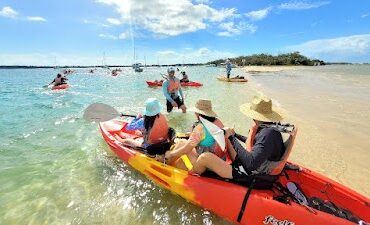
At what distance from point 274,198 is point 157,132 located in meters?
2.52

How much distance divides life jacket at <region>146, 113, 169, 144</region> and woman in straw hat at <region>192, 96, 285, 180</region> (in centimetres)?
127

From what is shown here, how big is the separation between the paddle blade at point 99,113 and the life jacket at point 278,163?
16.3 ft

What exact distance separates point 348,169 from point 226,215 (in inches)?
132

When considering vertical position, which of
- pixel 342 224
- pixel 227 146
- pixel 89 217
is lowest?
pixel 89 217

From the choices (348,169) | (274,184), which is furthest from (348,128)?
(274,184)

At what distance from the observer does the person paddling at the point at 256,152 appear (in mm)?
3988

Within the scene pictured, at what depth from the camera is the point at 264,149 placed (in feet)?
13.1

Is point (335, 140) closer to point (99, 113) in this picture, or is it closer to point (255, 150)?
point (255, 150)

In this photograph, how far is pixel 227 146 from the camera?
478 centimetres

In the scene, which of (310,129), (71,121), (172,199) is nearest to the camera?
(172,199)

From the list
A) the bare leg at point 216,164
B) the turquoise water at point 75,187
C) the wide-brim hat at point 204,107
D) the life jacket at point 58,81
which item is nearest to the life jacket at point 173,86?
the turquoise water at point 75,187

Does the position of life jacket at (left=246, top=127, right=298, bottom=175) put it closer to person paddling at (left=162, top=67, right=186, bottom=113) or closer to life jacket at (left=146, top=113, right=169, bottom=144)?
life jacket at (left=146, top=113, right=169, bottom=144)

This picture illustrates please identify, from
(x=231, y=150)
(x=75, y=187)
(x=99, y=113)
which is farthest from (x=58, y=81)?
(x=231, y=150)

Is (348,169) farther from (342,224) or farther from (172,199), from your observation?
(172,199)
